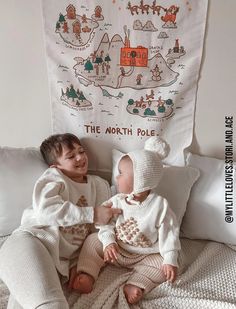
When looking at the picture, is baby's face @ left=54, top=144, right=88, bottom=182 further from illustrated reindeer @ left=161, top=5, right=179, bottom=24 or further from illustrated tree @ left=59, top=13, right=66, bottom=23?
illustrated reindeer @ left=161, top=5, right=179, bottom=24

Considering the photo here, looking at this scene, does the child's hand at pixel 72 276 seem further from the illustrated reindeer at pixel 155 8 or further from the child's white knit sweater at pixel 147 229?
the illustrated reindeer at pixel 155 8

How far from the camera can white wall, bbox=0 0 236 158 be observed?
1.47m

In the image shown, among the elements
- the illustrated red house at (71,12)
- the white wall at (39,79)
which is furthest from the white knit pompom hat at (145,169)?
the illustrated red house at (71,12)

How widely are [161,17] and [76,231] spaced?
817 millimetres

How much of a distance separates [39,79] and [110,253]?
2.42 feet

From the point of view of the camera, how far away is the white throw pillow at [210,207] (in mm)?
1521

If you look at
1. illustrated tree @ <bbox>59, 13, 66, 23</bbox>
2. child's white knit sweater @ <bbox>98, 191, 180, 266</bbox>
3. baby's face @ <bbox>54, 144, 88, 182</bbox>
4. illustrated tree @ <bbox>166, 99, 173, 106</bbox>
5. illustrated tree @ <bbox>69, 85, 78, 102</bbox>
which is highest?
illustrated tree @ <bbox>59, 13, 66, 23</bbox>

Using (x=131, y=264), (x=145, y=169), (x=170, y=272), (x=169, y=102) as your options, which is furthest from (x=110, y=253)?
(x=169, y=102)

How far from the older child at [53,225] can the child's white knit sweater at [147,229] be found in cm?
7

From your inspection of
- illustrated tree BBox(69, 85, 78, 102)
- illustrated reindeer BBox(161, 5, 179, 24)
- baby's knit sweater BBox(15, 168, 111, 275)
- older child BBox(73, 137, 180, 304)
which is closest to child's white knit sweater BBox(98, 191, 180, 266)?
older child BBox(73, 137, 180, 304)

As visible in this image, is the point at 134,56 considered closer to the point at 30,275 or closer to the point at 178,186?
the point at 178,186

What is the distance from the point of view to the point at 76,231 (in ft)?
4.81

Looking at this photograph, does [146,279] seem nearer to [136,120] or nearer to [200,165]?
[200,165]

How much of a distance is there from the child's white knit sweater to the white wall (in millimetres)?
364
